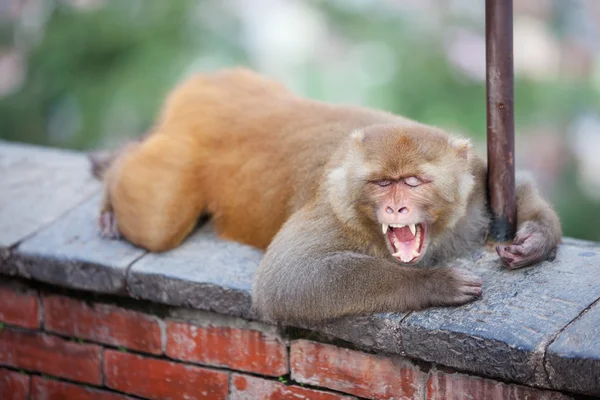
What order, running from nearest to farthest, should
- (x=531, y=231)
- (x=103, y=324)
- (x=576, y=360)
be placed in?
(x=576, y=360) < (x=531, y=231) < (x=103, y=324)

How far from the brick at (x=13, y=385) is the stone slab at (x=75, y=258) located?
46 centimetres

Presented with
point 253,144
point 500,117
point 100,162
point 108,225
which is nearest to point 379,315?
point 500,117

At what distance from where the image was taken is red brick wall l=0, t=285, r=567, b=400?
2951 millimetres

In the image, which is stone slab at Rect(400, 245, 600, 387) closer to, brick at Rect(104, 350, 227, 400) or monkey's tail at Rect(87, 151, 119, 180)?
brick at Rect(104, 350, 227, 400)

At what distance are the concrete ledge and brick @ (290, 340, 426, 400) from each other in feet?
0.21

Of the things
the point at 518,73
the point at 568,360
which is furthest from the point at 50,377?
the point at 518,73

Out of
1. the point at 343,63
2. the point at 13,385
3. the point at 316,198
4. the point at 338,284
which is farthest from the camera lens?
the point at 343,63

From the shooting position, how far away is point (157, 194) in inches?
153

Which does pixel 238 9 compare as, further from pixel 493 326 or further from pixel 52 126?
pixel 493 326

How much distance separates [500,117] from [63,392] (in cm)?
208

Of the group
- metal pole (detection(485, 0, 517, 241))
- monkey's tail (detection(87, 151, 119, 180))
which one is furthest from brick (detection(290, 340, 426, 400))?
monkey's tail (detection(87, 151, 119, 180))

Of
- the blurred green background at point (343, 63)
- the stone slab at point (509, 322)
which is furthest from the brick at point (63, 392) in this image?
the blurred green background at point (343, 63)

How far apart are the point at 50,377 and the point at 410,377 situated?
1.65 meters

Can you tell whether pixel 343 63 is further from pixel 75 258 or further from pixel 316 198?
pixel 75 258
